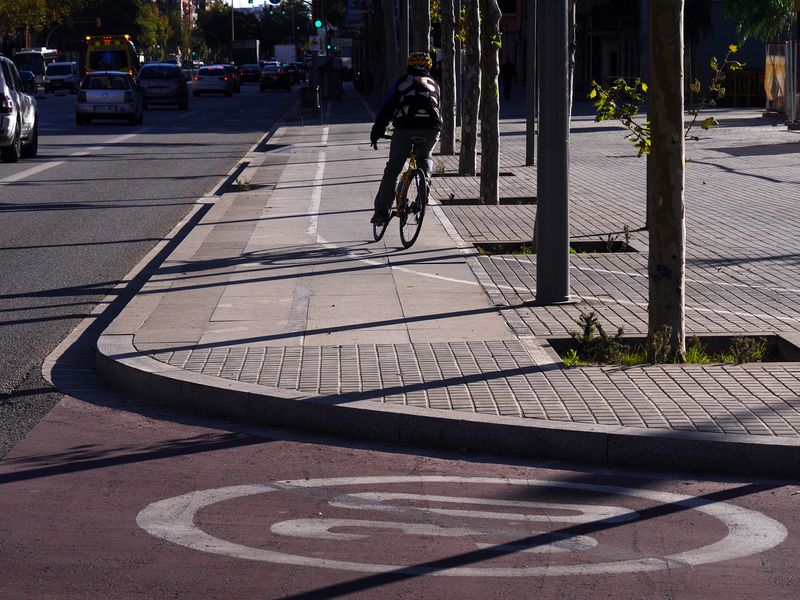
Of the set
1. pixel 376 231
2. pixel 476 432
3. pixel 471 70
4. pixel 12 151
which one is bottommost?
pixel 476 432

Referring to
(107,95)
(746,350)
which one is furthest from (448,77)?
(746,350)

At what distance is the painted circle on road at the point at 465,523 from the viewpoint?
4.80m

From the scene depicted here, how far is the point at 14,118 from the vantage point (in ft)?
82.9

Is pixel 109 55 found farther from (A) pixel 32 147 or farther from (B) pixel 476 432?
(B) pixel 476 432

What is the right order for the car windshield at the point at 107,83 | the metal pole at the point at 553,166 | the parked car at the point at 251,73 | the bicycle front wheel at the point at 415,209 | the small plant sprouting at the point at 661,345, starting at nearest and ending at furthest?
the small plant sprouting at the point at 661,345 < the metal pole at the point at 553,166 < the bicycle front wheel at the point at 415,209 < the car windshield at the point at 107,83 < the parked car at the point at 251,73

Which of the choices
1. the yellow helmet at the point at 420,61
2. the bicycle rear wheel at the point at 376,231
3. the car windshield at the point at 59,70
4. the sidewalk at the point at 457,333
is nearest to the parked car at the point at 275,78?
the car windshield at the point at 59,70

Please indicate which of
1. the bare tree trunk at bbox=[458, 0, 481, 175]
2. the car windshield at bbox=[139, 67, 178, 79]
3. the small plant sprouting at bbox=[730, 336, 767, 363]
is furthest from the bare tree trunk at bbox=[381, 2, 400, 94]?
the small plant sprouting at bbox=[730, 336, 767, 363]

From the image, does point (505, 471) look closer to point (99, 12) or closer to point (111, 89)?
point (111, 89)

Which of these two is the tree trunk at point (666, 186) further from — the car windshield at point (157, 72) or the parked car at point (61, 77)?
the parked car at point (61, 77)

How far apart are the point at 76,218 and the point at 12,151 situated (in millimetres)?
9828

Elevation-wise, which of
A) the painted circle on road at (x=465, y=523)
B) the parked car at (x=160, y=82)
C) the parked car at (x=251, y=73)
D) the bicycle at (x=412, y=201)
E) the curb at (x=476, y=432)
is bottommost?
the painted circle on road at (x=465, y=523)

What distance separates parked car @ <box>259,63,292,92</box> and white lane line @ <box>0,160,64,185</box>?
54.7 m

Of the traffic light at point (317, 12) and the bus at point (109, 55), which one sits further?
the bus at point (109, 55)

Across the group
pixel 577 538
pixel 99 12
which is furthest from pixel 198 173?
pixel 99 12
